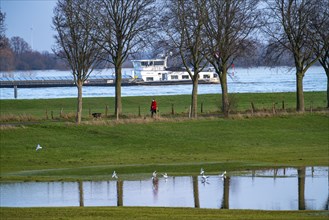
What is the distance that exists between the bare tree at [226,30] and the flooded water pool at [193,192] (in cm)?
2554

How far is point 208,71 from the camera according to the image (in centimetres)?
15850

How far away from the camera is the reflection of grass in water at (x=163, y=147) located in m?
42.7

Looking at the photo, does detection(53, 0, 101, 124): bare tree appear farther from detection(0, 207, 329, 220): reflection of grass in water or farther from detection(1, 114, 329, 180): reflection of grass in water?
detection(0, 207, 329, 220): reflection of grass in water

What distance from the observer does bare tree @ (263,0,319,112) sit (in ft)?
218

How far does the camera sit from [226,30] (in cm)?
6488

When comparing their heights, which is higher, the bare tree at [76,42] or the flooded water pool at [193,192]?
the bare tree at [76,42]

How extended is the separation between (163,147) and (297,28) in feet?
73.3

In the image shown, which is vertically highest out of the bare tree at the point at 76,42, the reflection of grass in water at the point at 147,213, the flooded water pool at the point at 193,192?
the bare tree at the point at 76,42

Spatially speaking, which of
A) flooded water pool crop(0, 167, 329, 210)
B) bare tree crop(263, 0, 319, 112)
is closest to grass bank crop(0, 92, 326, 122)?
bare tree crop(263, 0, 319, 112)

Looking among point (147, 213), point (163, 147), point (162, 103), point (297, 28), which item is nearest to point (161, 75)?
point (162, 103)

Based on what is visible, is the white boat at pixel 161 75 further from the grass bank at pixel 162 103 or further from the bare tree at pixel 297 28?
the bare tree at pixel 297 28

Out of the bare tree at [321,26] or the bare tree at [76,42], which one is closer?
the bare tree at [76,42]

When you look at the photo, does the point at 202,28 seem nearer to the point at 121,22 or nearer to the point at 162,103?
the point at 121,22

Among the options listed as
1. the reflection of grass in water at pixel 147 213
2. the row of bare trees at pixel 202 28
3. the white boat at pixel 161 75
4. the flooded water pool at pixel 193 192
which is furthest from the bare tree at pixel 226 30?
the white boat at pixel 161 75
